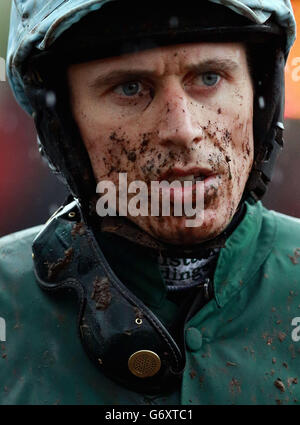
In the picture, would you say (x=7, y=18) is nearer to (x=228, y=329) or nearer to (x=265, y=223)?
(x=265, y=223)

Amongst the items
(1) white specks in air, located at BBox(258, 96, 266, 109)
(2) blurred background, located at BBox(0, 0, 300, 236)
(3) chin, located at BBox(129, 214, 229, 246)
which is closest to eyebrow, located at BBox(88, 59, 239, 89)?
(1) white specks in air, located at BBox(258, 96, 266, 109)

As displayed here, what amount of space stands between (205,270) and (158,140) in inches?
21.9

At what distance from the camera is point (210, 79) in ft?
6.70

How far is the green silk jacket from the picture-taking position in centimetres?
205

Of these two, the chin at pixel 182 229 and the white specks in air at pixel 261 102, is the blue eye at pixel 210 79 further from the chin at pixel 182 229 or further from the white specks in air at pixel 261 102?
the chin at pixel 182 229

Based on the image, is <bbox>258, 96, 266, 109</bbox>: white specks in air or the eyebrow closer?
the eyebrow

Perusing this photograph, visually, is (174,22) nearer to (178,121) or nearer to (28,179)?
(178,121)

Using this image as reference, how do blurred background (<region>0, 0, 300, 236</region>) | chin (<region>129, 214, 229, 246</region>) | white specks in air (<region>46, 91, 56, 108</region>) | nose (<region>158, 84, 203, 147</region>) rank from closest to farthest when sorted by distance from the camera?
nose (<region>158, 84, 203, 147</region>), chin (<region>129, 214, 229, 246</region>), white specks in air (<region>46, 91, 56, 108</region>), blurred background (<region>0, 0, 300, 236</region>)

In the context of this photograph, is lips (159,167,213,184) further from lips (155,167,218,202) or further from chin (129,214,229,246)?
chin (129,214,229,246)

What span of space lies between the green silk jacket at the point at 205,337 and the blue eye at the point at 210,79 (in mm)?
568

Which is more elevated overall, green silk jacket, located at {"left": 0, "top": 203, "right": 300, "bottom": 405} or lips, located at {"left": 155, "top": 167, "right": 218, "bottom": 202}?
lips, located at {"left": 155, "top": 167, "right": 218, "bottom": 202}

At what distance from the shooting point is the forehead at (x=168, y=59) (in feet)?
6.42

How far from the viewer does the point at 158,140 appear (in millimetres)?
1947

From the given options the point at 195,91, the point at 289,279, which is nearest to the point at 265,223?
the point at 289,279
